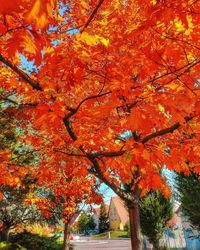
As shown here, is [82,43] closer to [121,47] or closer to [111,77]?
[111,77]

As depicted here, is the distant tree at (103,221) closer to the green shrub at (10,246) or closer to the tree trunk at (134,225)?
the green shrub at (10,246)

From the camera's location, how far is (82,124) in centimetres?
692

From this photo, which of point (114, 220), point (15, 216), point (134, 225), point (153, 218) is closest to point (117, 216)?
point (114, 220)

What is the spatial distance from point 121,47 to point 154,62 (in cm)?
231

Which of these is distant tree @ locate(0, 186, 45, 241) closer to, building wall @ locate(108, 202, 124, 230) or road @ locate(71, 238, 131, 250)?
road @ locate(71, 238, 131, 250)

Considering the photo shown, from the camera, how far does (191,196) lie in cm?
1298

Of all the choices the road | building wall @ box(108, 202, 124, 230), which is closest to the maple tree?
the road

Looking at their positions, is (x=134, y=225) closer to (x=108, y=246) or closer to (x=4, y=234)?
(x=4, y=234)

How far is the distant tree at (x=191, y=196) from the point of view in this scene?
42.0 ft

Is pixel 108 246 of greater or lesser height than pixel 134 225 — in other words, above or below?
below

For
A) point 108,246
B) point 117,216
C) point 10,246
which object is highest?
point 117,216

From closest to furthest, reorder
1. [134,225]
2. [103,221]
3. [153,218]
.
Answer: [134,225] → [153,218] → [103,221]

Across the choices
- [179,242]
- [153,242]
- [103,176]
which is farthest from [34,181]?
[179,242]

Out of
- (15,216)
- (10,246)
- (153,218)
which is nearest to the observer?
(153,218)
